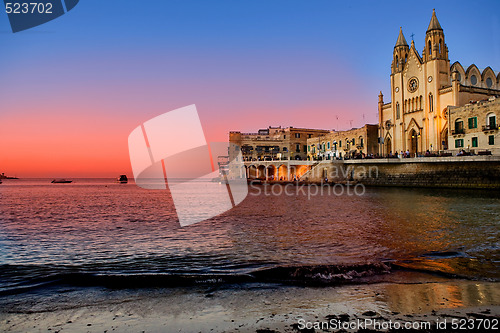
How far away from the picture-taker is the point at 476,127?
37312 millimetres

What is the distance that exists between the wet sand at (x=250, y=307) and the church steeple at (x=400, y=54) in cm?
5521

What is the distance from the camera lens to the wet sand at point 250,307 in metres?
4.48

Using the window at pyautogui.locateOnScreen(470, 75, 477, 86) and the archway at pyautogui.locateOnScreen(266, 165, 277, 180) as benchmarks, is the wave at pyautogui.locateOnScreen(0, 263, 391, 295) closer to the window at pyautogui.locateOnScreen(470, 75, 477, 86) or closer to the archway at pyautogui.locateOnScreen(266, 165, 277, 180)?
the window at pyautogui.locateOnScreen(470, 75, 477, 86)

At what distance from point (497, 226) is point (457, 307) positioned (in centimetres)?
1058

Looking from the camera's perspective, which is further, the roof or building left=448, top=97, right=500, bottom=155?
the roof

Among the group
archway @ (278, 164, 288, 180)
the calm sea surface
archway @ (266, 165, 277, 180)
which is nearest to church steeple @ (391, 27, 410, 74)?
archway @ (278, 164, 288, 180)

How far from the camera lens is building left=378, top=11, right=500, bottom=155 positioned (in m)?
45.3

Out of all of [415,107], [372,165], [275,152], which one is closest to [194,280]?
[372,165]

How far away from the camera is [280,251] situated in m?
9.43

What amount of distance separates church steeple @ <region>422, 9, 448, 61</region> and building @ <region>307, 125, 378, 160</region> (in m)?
15.2

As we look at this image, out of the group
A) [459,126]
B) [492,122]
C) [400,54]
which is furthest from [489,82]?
[492,122]

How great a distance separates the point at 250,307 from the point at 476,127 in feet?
135

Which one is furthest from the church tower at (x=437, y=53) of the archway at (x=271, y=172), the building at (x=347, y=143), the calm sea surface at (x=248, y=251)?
the archway at (x=271, y=172)

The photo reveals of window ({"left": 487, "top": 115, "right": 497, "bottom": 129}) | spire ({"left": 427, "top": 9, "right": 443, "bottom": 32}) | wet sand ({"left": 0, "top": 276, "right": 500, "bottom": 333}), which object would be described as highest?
spire ({"left": 427, "top": 9, "right": 443, "bottom": 32})
